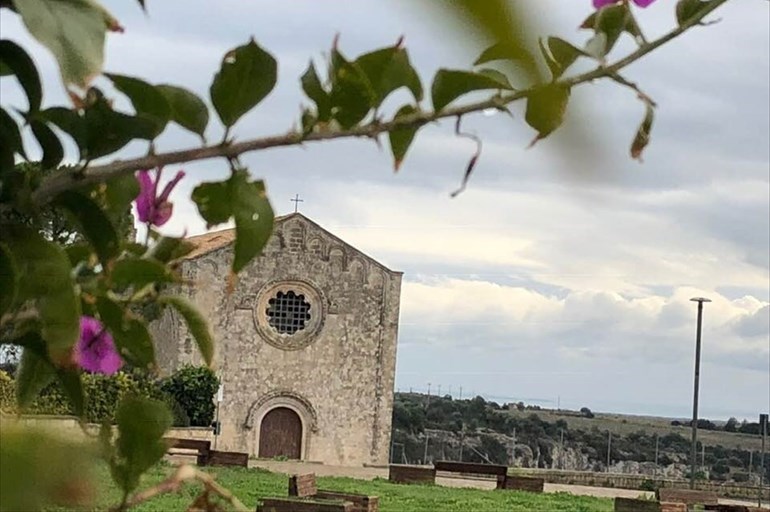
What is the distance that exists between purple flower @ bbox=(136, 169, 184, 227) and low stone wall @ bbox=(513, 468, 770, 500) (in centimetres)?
1398

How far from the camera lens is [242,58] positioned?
0.38 m

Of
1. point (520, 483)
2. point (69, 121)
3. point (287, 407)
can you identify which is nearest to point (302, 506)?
point (69, 121)

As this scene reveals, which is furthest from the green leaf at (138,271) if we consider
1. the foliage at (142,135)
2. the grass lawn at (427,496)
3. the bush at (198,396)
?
the bush at (198,396)

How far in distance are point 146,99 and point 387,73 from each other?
0.08 m

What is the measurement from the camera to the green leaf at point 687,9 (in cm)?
40

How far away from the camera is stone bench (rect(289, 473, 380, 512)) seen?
662 centimetres

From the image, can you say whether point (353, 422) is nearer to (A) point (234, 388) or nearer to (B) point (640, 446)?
(A) point (234, 388)

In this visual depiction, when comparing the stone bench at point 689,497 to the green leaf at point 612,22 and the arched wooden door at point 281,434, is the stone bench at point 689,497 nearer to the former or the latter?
the arched wooden door at point 281,434

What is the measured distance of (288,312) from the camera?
17297mm

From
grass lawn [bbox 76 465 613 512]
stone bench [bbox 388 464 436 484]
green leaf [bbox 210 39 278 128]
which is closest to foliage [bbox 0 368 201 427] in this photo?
green leaf [bbox 210 39 278 128]

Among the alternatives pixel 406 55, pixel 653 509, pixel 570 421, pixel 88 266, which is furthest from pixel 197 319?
pixel 570 421

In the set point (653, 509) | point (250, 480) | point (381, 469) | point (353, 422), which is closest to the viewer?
point (653, 509)

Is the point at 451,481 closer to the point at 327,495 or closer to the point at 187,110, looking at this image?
the point at 327,495

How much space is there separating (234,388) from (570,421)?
4.61 m
